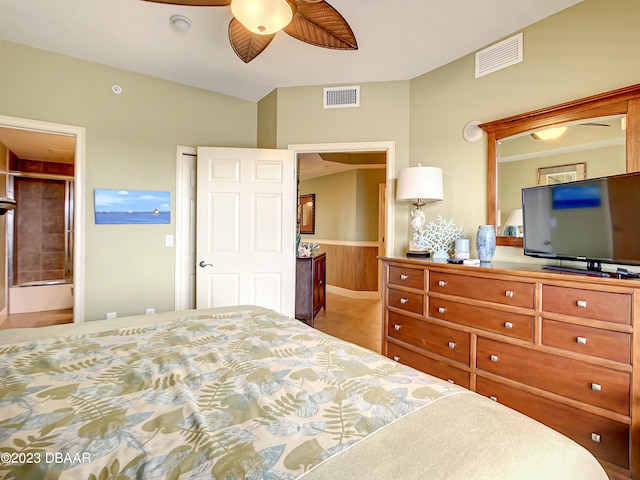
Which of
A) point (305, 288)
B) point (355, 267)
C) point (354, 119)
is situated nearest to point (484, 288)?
point (354, 119)

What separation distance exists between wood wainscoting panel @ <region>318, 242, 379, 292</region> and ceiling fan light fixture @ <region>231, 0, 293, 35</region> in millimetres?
4818

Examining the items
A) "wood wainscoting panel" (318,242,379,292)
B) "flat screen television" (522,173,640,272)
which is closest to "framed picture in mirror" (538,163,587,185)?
"flat screen television" (522,173,640,272)

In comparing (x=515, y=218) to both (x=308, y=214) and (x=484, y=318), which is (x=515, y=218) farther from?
(x=308, y=214)

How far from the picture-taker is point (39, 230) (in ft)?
17.4

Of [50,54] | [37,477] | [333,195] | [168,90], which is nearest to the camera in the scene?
[37,477]

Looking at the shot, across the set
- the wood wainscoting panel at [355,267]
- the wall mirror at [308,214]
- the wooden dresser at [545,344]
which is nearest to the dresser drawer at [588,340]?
the wooden dresser at [545,344]

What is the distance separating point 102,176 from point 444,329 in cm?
317

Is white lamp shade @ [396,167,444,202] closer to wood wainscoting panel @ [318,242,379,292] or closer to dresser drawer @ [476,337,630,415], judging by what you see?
dresser drawer @ [476,337,630,415]

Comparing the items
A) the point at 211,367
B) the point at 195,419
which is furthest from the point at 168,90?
the point at 195,419

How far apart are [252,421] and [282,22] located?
172cm

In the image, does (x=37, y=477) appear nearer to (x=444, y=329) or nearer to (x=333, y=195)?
(x=444, y=329)

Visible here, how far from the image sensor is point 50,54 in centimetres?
283

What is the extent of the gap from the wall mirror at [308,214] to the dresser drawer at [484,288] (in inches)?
205

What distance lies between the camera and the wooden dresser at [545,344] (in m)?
1.59
